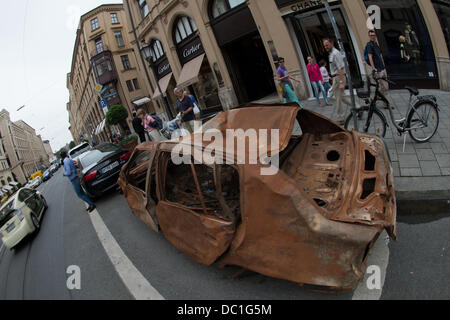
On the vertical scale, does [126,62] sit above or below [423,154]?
above

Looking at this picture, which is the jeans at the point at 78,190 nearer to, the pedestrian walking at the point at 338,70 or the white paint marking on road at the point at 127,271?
the white paint marking on road at the point at 127,271

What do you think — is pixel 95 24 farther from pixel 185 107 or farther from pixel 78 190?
pixel 78 190

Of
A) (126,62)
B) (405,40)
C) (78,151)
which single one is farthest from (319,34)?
(126,62)

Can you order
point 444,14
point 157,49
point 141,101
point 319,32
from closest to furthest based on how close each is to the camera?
1. point 444,14
2. point 319,32
3. point 157,49
4. point 141,101

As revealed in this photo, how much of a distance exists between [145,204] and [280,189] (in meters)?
2.18

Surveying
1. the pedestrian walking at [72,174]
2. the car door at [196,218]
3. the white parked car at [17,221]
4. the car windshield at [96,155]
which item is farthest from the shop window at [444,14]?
the white parked car at [17,221]

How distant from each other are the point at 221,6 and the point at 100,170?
431 inches

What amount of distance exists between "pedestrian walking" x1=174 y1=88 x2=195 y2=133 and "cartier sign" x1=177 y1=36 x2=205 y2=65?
9.20 m

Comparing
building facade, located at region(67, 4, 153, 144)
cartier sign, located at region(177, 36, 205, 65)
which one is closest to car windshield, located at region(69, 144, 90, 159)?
cartier sign, located at region(177, 36, 205, 65)

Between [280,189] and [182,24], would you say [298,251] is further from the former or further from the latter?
[182,24]

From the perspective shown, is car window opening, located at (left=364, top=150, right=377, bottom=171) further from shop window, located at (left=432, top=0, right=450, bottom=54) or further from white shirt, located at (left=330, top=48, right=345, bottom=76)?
shop window, located at (left=432, top=0, right=450, bottom=54)

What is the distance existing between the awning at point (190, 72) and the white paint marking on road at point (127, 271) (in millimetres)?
12283

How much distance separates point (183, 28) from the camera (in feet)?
52.7

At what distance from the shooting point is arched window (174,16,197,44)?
50.2ft
